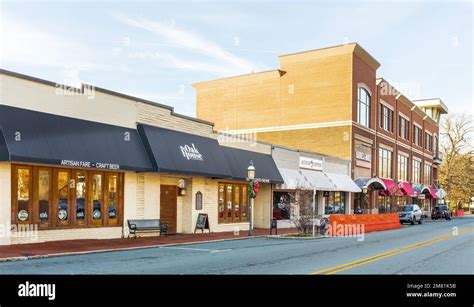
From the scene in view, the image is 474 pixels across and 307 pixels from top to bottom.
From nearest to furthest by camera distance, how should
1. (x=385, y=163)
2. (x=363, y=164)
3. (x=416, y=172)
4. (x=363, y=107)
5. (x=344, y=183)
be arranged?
1. (x=344, y=183)
2. (x=363, y=164)
3. (x=363, y=107)
4. (x=385, y=163)
5. (x=416, y=172)

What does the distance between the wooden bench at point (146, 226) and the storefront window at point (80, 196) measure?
2.16 m

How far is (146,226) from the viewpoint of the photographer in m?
20.7

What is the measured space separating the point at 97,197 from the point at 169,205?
505 cm

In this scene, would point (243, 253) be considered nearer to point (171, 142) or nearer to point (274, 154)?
point (171, 142)

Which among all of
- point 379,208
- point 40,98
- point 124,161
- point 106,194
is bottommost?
point 379,208

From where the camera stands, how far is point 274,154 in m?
31.3

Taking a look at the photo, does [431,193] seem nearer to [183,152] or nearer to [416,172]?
[416,172]

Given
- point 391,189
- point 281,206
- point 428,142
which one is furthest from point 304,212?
point 428,142

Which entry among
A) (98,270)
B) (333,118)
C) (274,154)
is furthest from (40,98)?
(333,118)

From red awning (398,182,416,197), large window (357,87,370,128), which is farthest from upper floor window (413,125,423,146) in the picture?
large window (357,87,370,128)

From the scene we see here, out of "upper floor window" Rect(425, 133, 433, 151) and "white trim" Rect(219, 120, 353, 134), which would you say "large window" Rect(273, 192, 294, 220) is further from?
"upper floor window" Rect(425, 133, 433, 151)

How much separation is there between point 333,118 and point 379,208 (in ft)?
40.3

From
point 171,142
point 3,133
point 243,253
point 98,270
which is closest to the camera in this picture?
point 98,270
